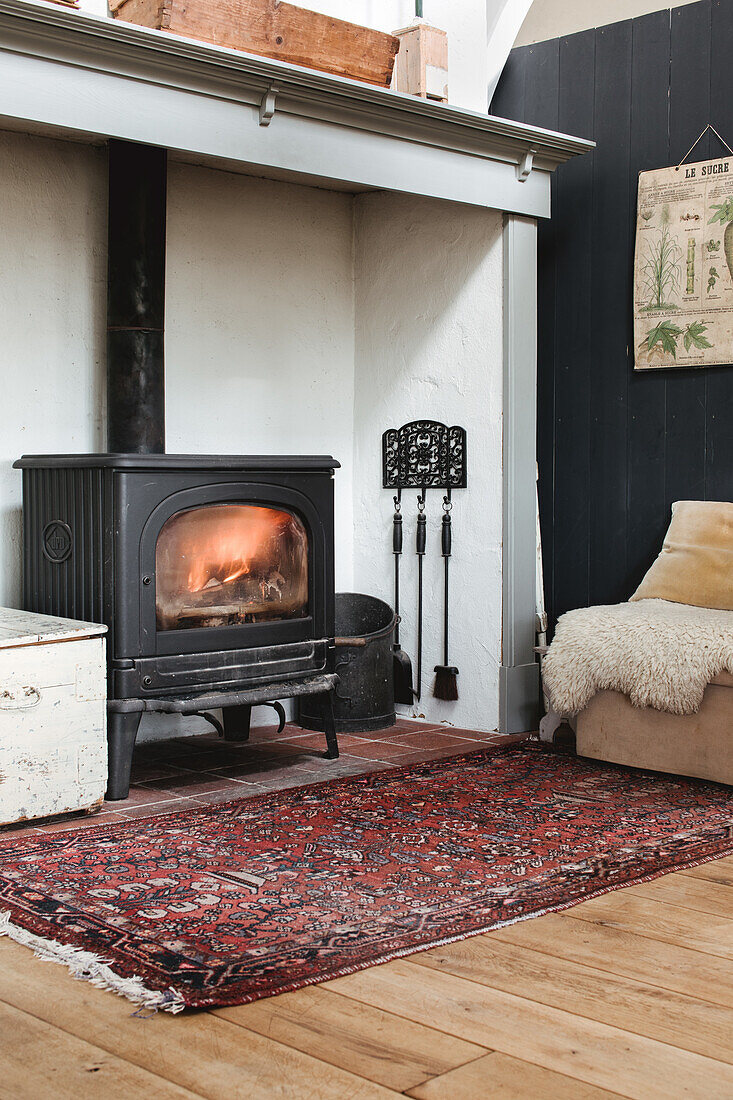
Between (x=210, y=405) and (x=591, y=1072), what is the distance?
2.77 metres

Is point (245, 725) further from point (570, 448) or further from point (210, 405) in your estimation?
point (570, 448)

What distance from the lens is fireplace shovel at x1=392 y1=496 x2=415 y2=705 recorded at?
4211 millimetres

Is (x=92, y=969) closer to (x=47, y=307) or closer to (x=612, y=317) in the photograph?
(x=47, y=307)

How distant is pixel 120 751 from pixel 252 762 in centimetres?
58

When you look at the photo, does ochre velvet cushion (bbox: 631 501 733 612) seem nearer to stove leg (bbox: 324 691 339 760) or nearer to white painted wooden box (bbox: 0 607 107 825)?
stove leg (bbox: 324 691 339 760)

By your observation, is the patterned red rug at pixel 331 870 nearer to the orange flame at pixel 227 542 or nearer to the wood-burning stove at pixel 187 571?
the wood-burning stove at pixel 187 571

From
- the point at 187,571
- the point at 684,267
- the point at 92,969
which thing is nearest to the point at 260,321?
the point at 187,571

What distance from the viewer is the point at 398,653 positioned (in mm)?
4234

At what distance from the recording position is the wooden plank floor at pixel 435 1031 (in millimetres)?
1583

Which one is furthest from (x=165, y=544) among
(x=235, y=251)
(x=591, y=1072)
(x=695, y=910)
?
(x=591, y=1072)

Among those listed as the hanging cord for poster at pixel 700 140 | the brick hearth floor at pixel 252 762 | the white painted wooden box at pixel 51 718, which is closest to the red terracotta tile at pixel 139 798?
the brick hearth floor at pixel 252 762

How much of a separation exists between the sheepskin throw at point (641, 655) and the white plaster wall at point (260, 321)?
3.82 feet

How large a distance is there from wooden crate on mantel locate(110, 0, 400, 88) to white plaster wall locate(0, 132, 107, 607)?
20.8 inches

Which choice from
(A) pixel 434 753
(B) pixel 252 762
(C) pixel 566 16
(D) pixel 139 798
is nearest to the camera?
(D) pixel 139 798
